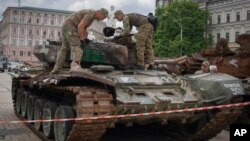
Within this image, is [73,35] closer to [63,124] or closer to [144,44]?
[144,44]

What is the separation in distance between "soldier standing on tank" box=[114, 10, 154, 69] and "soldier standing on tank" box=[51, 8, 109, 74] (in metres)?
1.05

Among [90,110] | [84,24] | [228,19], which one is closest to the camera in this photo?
[90,110]

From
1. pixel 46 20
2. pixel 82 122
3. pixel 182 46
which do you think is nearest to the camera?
pixel 82 122

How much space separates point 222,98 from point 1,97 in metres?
13.3

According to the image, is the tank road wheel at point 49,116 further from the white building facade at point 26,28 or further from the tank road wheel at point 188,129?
the white building facade at point 26,28

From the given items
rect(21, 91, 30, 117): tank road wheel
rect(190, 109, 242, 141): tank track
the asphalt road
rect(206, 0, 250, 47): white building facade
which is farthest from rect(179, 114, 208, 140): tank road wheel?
rect(206, 0, 250, 47): white building facade

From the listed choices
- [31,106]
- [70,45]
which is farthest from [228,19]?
[70,45]

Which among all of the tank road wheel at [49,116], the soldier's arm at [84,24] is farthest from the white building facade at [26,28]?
the soldier's arm at [84,24]

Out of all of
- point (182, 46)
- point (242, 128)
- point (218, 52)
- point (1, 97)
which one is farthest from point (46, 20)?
point (242, 128)

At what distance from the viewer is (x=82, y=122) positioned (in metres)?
7.54

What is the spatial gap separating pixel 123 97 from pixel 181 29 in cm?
5115

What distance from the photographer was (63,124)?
8.59 meters

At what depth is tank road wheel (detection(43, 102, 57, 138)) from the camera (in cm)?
941

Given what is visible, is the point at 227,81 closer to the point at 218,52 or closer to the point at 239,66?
the point at 239,66
